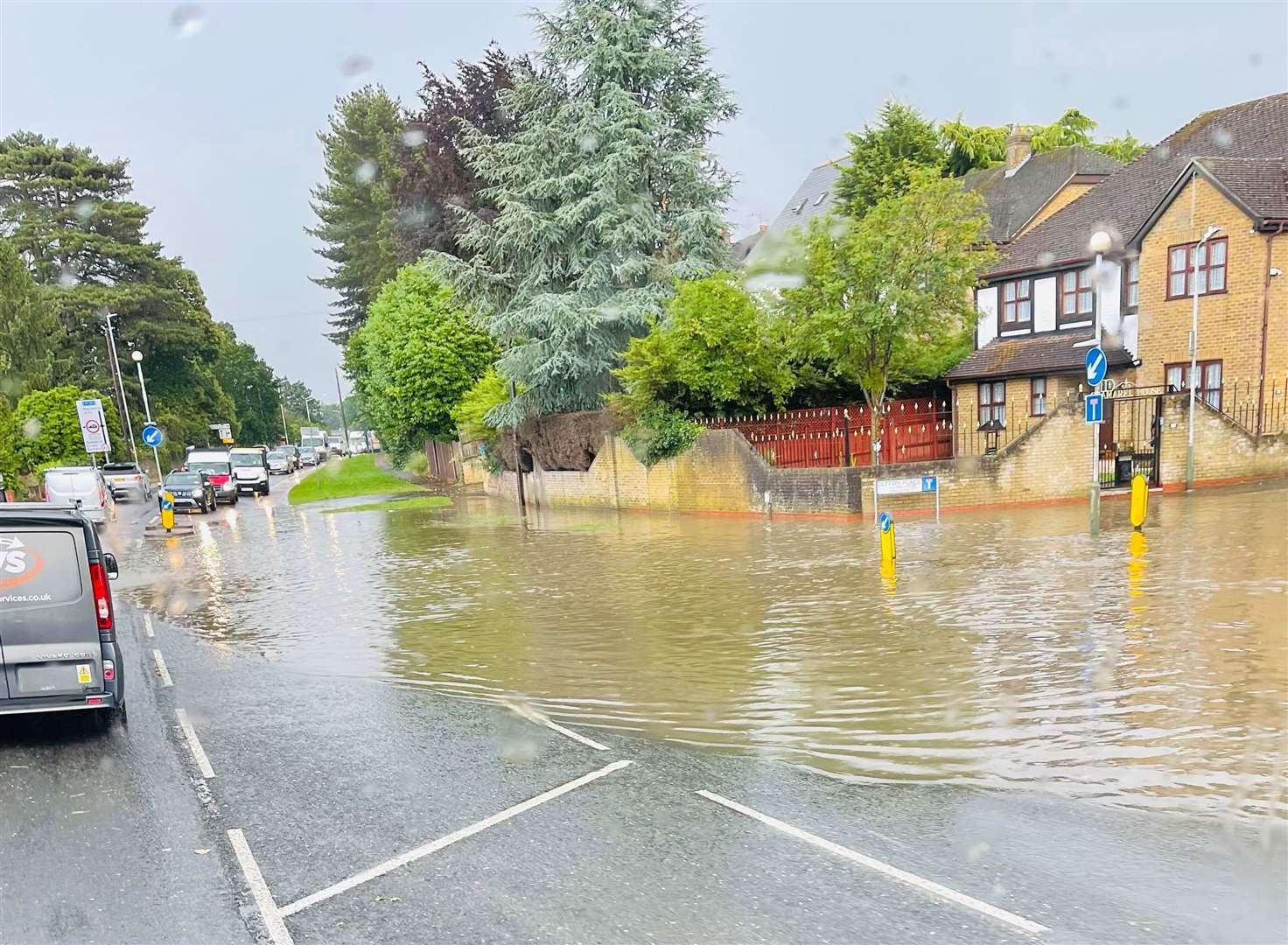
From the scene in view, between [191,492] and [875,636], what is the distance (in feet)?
92.2

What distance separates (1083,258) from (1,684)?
2622 centimetres

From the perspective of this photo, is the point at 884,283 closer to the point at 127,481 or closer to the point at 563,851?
the point at 563,851

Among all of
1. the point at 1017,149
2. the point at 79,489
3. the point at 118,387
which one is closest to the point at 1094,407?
the point at 79,489

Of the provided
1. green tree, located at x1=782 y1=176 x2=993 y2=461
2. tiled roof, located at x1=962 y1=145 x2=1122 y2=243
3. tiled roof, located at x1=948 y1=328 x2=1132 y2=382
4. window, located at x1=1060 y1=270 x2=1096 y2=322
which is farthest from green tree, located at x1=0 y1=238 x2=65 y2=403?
window, located at x1=1060 y1=270 x2=1096 y2=322

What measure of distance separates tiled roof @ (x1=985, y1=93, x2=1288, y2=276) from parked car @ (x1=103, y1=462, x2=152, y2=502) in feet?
116

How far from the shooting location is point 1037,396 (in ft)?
79.3

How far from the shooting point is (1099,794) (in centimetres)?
507

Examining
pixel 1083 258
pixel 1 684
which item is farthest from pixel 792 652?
pixel 1083 258

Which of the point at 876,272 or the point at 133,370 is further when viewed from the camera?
the point at 133,370

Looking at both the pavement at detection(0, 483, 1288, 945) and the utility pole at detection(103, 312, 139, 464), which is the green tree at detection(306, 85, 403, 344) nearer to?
the utility pole at detection(103, 312, 139, 464)

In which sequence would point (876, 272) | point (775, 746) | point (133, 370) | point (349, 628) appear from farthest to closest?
1. point (133, 370)
2. point (876, 272)
3. point (349, 628)
4. point (775, 746)

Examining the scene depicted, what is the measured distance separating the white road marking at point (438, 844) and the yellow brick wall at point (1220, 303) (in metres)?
21.9

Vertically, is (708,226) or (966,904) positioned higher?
(708,226)

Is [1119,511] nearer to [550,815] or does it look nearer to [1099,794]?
[1099,794]
